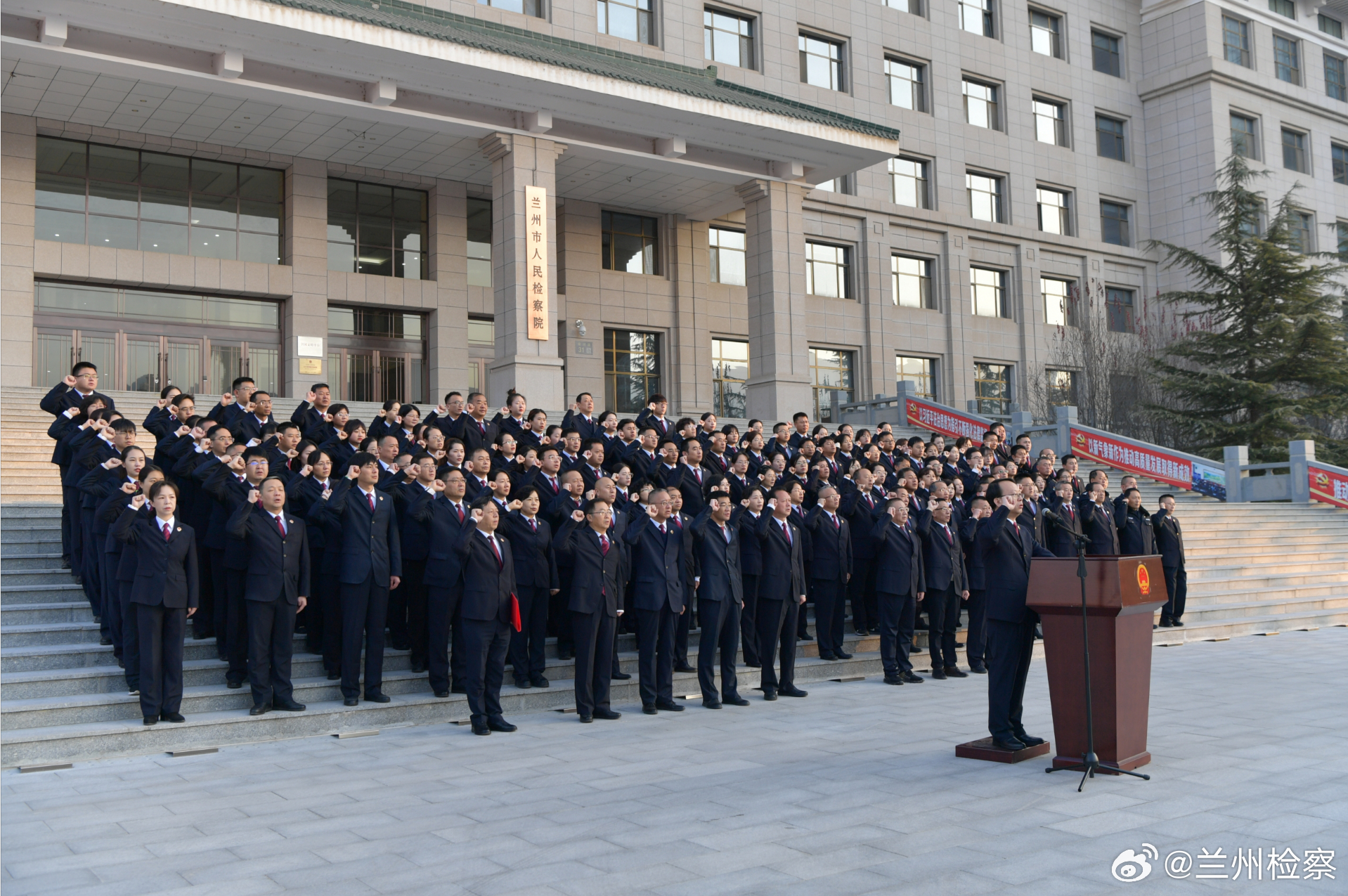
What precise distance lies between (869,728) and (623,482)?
363 centimetres

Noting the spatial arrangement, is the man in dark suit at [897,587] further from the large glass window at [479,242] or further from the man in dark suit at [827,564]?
the large glass window at [479,242]

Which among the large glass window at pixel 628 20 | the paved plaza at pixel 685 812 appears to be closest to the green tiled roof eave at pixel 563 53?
the large glass window at pixel 628 20

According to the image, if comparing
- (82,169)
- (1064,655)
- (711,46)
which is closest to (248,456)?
(1064,655)

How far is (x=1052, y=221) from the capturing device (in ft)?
115

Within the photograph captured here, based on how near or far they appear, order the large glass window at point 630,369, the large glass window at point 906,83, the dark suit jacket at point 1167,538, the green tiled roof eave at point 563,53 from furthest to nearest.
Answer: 1. the large glass window at point 906,83
2. the large glass window at point 630,369
3. the green tiled roof eave at point 563,53
4. the dark suit jacket at point 1167,538

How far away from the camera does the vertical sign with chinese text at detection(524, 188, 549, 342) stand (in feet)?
66.7

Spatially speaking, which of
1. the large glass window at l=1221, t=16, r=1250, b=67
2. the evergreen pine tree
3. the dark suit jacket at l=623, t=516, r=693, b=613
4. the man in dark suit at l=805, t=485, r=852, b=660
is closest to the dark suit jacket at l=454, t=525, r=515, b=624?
the dark suit jacket at l=623, t=516, r=693, b=613

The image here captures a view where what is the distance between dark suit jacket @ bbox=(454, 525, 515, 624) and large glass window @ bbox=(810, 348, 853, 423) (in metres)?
21.1

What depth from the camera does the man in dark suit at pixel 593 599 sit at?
891cm

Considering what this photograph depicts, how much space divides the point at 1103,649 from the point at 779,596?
Result: 395 cm

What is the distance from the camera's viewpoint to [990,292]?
33.7 m

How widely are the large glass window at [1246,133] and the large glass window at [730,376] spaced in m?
21.5

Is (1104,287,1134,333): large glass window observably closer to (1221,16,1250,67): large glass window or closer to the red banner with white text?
(1221,16,1250,67): large glass window

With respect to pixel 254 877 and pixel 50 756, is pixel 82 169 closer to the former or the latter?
pixel 50 756
